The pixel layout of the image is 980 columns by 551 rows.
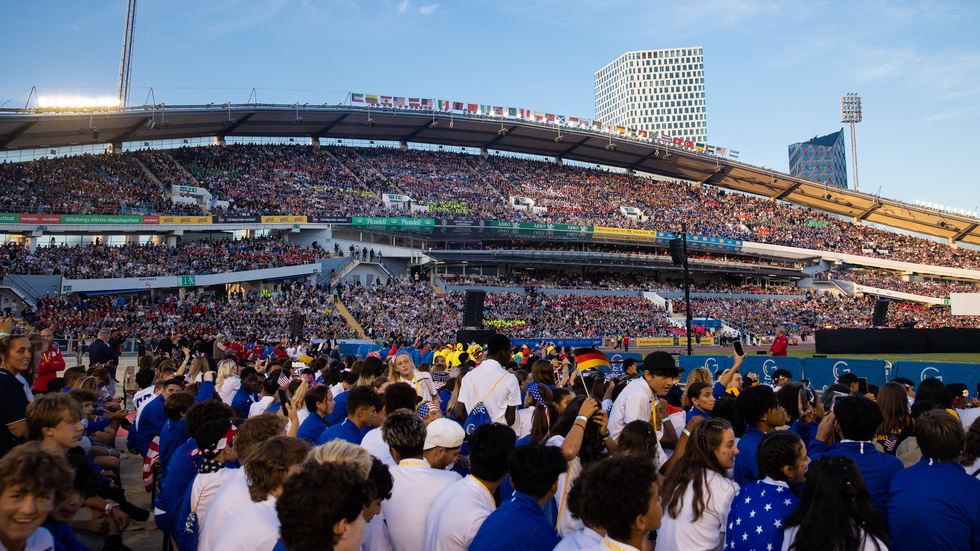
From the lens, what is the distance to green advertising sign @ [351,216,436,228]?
52844 mm

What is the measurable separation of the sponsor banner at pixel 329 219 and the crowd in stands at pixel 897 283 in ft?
170

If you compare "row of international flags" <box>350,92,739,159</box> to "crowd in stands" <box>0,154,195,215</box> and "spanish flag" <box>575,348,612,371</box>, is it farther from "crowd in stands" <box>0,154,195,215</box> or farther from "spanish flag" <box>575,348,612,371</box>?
"spanish flag" <box>575,348,612,371</box>

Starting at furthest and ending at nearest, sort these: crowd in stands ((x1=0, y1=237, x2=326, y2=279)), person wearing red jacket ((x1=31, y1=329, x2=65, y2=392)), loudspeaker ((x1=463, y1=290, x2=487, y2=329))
Result: crowd in stands ((x1=0, y1=237, x2=326, y2=279))
loudspeaker ((x1=463, y1=290, x2=487, y2=329))
person wearing red jacket ((x1=31, y1=329, x2=65, y2=392))

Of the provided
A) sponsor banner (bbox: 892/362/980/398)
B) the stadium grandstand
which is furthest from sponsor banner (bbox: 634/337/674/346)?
sponsor banner (bbox: 892/362/980/398)

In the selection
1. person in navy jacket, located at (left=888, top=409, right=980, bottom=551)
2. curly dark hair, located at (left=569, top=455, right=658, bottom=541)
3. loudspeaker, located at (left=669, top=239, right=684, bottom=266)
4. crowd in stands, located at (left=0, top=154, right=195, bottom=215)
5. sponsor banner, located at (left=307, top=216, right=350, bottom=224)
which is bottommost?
person in navy jacket, located at (left=888, top=409, right=980, bottom=551)

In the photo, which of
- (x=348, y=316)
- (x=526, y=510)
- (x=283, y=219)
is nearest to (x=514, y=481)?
(x=526, y=510)

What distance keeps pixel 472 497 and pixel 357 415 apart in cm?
210

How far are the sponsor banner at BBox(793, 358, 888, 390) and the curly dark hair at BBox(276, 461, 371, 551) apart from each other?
17864 millimetres

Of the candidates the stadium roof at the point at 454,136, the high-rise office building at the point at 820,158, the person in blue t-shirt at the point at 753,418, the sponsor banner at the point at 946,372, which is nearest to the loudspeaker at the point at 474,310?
the sponsor banner at the point at 946,372

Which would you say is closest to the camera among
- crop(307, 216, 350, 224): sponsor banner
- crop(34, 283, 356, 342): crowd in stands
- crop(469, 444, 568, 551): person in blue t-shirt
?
crop(469, 444, 568, 551): person in blue t-shirt

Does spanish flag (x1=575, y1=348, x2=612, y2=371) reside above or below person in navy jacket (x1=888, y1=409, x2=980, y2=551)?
above

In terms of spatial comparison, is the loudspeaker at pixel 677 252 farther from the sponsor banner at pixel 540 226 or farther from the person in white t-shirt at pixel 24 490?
the sponsor banner at pixel 540 226

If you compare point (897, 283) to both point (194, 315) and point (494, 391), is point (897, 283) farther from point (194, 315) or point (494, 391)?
point (494, 391)

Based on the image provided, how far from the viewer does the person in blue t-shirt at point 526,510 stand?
10.5ft
